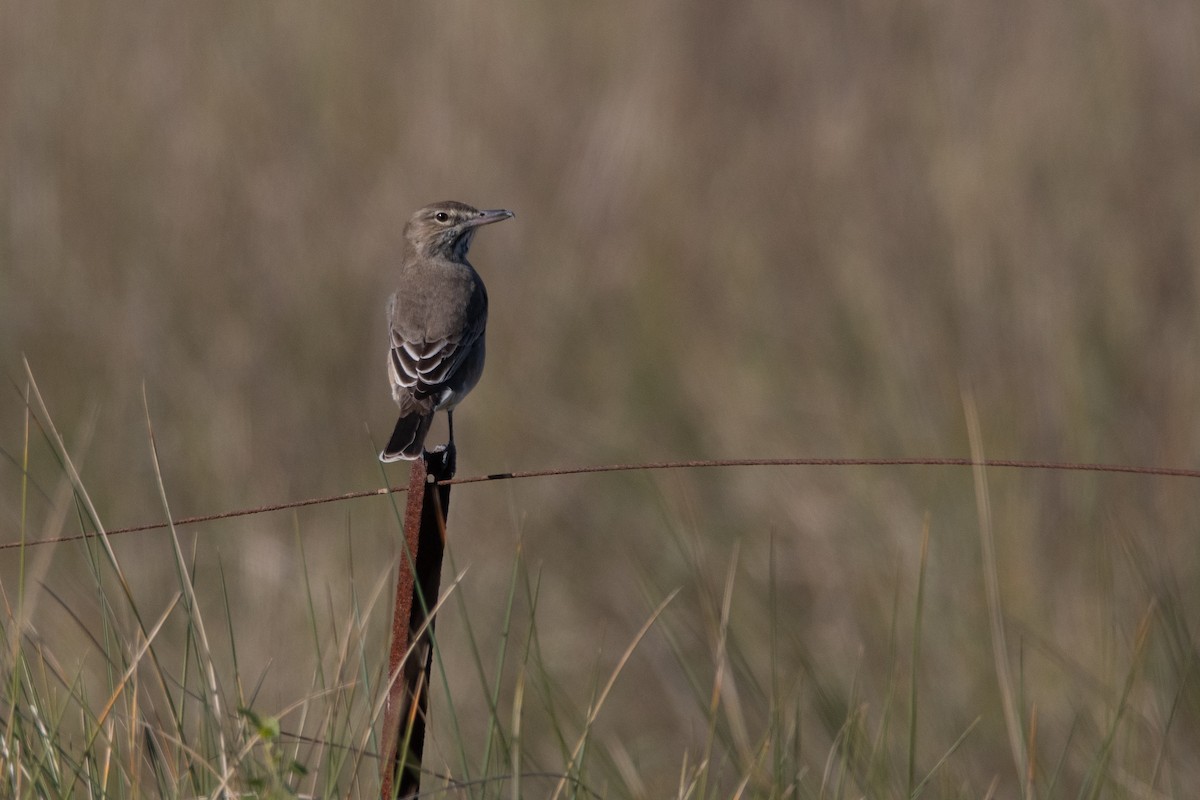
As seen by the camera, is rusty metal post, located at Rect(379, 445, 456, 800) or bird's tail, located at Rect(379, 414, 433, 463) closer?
rusty metal post, located at Rect(379, 445, 456, 800)

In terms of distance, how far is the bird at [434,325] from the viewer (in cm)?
572

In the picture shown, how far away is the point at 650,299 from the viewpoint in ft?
33.0

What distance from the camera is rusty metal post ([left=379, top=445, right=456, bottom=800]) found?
9.94 ft

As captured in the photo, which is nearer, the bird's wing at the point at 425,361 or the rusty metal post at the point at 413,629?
the rusty metal post at the point at 413,629

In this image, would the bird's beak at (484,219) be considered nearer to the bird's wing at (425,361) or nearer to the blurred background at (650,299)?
the bird's wing at (425,361)

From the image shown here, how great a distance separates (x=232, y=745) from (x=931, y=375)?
238 inches

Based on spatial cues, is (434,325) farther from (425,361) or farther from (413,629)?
(413,629)

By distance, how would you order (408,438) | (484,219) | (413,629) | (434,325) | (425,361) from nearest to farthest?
(413,629) → (408,438) → (425,361) → (434,325) → (484,219)

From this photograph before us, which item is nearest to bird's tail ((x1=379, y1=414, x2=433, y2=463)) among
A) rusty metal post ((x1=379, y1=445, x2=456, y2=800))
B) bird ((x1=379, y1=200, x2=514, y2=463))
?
bird ((x1=379, y1=200, x2=514, y2=463))

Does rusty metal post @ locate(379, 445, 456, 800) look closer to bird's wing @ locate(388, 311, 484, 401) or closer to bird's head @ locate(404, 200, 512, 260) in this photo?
bird's wing @ locate(388, 311, 484, 401)

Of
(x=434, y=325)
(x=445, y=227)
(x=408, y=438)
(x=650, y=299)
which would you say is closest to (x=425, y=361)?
(x=434, y=325)

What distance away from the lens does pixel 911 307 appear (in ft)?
30.1

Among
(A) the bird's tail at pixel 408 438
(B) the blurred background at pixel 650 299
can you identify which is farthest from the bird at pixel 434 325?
(B) the blurred background at pixel 650 299

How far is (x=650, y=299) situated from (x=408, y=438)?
4905 mm
